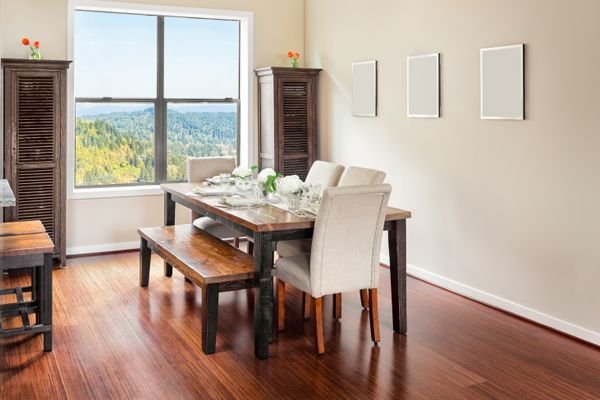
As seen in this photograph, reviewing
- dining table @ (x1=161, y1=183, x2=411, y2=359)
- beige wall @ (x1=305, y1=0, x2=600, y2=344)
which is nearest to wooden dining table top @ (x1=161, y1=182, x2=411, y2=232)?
dining table @ (x1=161, y1=183, x2=411, y2=359)

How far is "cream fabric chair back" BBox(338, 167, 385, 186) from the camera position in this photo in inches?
167

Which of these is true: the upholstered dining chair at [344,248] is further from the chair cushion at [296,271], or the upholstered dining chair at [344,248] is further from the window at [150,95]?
the window at [150,95]

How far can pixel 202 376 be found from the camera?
3.29 m

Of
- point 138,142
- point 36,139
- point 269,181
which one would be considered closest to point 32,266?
point 269,181

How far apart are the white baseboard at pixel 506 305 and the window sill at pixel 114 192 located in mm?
2716

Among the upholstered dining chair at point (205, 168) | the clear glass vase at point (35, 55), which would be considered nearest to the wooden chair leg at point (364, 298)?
the upholstered dining chair at point (205, 168)

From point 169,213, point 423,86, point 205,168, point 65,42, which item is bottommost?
point 169,213

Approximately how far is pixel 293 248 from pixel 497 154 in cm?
157

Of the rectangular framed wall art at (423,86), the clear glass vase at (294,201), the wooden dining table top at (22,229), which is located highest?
the rectangular framed wall art at (423,86)

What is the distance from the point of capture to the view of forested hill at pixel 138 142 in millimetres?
6254

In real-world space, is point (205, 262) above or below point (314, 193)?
below

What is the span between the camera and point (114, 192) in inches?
245

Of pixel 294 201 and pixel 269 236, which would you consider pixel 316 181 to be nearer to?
pixel 294 201

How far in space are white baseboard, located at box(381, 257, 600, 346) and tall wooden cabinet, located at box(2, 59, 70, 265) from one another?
318 centimetres
